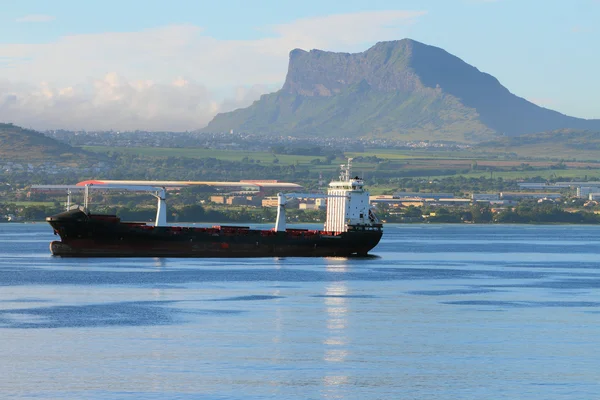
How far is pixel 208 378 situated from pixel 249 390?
2792 millimetres

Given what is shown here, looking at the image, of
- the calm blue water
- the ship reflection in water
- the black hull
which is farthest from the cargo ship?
the ship reflection in water

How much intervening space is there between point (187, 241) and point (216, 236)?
315 centimetres

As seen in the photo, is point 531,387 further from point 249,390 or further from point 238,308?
point 238,308

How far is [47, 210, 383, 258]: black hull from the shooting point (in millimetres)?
110375

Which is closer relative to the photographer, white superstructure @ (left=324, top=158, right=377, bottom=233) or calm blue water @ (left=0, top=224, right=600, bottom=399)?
calm blue water @ (left=0, top=224, right=600, bottom=399)

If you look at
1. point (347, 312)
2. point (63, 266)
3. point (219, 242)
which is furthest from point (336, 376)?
point (219, 242)

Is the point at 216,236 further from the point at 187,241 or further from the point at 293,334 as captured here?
the point at 293,334

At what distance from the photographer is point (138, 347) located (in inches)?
2197

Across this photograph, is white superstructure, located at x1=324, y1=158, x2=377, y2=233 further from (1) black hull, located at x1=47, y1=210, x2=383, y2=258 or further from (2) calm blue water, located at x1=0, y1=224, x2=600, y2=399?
(2) calm blue water, located at x1=0, y1=224, x2=600, y2=399

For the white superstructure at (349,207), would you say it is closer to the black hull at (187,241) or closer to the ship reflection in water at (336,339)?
the black hull at (187,241)

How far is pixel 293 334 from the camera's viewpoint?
199 ft

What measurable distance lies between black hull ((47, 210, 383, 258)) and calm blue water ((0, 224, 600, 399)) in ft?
20.3

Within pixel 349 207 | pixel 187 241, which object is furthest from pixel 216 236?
pixel 349 207

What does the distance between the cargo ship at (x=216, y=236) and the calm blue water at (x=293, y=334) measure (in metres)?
6.68
